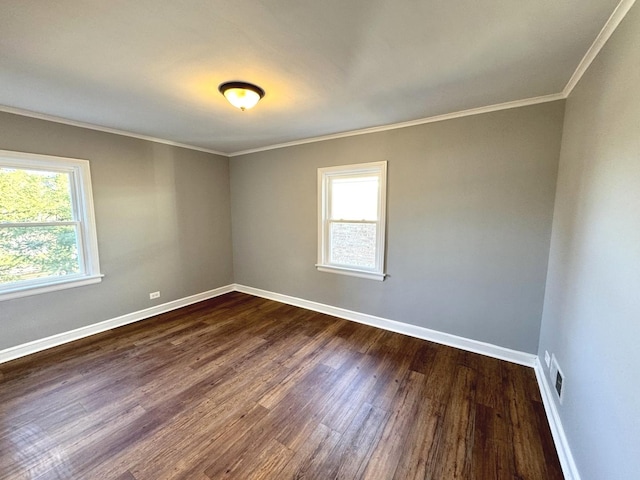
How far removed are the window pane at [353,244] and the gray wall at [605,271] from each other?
72.3 inches

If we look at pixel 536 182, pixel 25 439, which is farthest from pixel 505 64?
pixel 25 439

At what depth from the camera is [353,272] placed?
11.3 ft

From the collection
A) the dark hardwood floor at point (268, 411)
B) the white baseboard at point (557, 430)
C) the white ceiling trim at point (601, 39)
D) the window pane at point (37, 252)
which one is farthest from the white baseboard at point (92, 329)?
the white ceiling trim at point (601, 39)

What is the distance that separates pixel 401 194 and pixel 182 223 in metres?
3.16

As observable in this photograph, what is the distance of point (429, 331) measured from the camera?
295 centimetres

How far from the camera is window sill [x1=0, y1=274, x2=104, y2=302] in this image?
2.52 metres

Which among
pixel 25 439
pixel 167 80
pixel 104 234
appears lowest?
pixel 25 439

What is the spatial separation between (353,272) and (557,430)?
2217 millimetres

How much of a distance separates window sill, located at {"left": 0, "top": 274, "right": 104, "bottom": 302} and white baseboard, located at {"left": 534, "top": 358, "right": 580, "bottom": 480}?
4.40m

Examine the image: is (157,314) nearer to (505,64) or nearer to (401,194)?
(401,194)

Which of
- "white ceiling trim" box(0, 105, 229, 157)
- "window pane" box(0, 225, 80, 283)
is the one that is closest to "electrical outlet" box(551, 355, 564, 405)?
"window pane" box(0, 225, 80, 283)

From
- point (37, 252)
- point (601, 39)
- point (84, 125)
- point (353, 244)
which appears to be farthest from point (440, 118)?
point (37, 252)

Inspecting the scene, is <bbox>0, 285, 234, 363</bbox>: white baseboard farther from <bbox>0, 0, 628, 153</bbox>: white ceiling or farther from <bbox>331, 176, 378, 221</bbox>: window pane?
<bbox>331, 176, 378, 221</bbox>: window pane

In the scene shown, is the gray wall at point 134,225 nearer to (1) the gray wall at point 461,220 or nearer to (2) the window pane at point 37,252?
(2) the window pane at point 37,252
